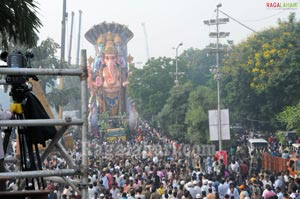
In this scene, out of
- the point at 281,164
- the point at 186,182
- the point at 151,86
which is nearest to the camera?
the point at 186,182

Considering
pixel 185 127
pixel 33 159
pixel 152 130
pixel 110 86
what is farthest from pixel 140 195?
pixel 110 86

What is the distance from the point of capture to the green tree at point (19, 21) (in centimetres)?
510

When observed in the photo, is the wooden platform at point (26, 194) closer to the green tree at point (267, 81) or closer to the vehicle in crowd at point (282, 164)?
the vehicle in crowd at point (282, 164)

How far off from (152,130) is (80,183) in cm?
4631

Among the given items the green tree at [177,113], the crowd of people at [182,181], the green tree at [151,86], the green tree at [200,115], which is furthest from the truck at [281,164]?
the green tree at [151,86]

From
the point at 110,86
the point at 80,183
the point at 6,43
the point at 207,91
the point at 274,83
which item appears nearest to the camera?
the point at 80,183

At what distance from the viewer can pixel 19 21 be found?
205 inches

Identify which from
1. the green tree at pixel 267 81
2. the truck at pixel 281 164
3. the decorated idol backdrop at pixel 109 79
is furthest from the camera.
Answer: the decorated idol backdrop at pixel 109 79

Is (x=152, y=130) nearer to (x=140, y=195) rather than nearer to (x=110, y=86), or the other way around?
(x=110, y=86)

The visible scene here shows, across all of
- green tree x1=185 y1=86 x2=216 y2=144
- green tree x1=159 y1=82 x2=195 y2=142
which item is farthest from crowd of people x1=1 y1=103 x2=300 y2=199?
green tree x1=159 y1=82 x2=195 y2=142

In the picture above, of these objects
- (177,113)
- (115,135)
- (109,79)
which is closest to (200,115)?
(177,113)

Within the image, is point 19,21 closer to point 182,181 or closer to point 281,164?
point 182,181

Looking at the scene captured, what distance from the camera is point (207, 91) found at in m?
35.8

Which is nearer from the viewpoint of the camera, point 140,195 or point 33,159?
point 33,159
